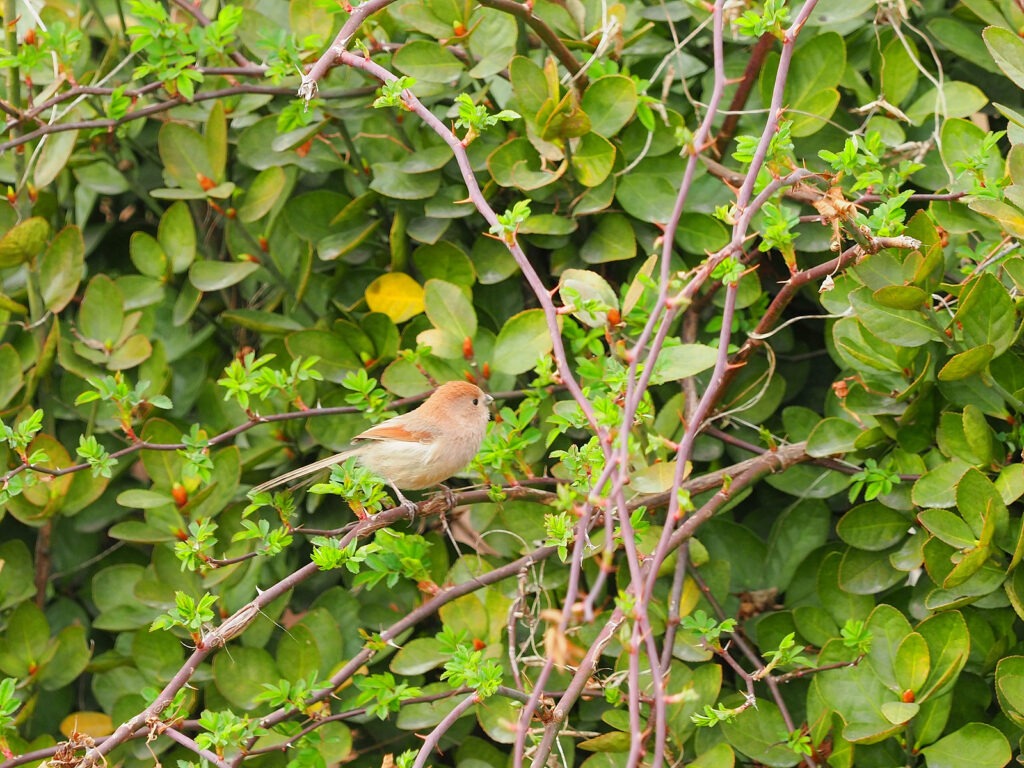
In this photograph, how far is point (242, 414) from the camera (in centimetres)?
311

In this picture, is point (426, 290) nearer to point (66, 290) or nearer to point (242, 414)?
point (242, 414)

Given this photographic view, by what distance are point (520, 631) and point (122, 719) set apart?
1.01 m

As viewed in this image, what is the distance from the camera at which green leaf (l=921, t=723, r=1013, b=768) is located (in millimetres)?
2355

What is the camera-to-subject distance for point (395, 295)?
3.09 metres

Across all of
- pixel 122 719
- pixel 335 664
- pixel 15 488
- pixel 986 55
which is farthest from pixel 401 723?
pixel 986 55

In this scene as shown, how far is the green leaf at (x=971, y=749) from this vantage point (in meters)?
2.36

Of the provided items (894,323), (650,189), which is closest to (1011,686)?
(894,323)

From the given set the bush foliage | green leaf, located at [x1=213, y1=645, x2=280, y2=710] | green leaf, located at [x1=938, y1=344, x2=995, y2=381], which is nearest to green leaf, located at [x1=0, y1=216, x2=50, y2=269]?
the bush foliage

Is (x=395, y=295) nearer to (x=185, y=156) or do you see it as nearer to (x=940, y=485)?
(x=185, y=156)

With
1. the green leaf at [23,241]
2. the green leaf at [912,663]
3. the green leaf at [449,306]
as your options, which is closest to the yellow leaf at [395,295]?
the green leaf at [449,306]

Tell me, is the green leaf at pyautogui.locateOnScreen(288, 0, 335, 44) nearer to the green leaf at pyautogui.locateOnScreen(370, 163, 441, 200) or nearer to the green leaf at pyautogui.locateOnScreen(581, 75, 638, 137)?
the green leaf at pyautogui.locateOnScreen(370, 163, 441, 200)

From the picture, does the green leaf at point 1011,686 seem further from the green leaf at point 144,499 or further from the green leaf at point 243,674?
the green leaf at point 144,499

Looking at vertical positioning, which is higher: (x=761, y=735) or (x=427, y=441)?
(x=427, y=441)

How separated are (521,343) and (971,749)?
1.33m
